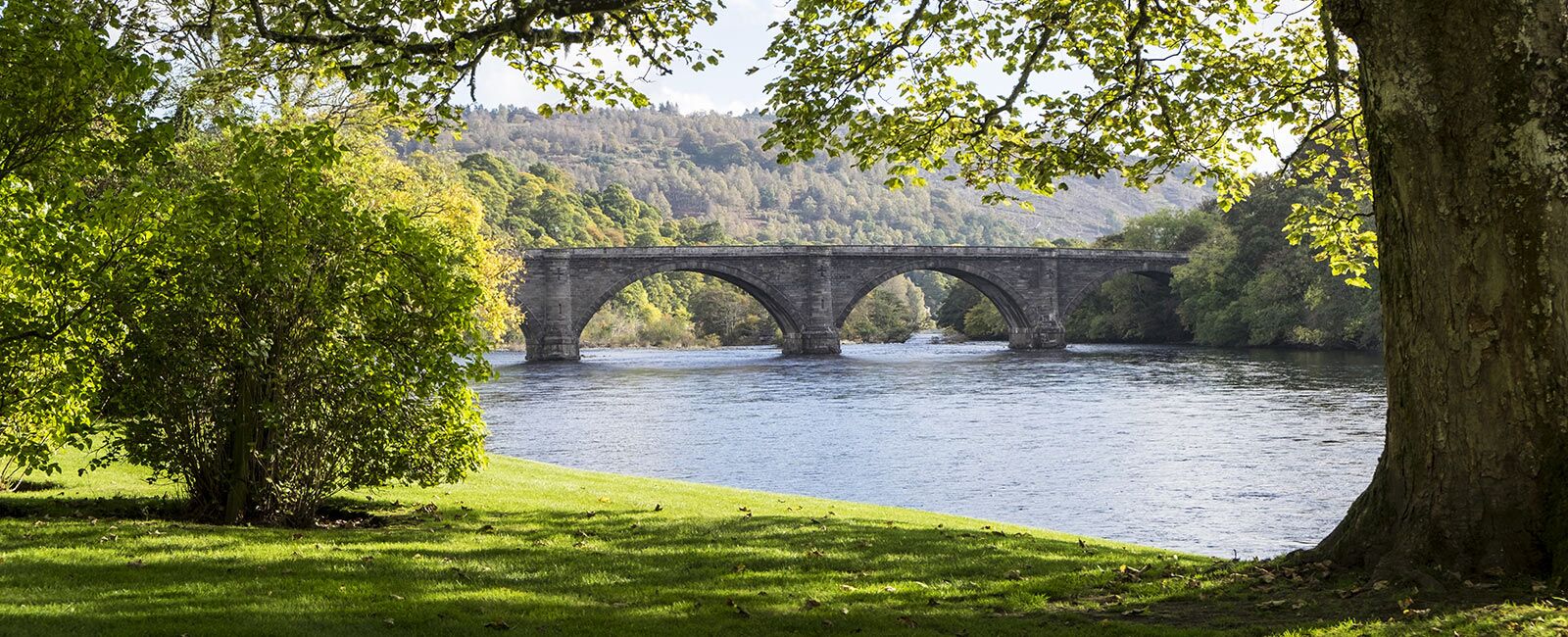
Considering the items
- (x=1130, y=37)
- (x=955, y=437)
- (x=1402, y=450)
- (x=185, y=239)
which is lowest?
(x=955, y=437)

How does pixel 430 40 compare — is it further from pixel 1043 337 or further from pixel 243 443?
pixel 1043 337

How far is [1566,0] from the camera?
6.92 m

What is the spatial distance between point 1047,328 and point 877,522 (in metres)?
73.4

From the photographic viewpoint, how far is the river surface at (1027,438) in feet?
58.1

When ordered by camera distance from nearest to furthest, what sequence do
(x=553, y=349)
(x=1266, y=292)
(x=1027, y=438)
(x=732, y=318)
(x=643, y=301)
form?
(x=1027, y=438), (x=1266, y=292), (x=553, y=349), (x=732, y=318), (x=643, y=301)

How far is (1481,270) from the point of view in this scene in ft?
22.4

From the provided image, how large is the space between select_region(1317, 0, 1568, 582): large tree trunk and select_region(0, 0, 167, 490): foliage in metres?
8.59

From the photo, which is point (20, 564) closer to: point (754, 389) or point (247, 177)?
point (247, 177)

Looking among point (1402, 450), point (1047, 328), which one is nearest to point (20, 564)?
point (1402, 450)

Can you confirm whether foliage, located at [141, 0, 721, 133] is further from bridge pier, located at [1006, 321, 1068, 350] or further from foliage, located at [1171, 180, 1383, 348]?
bridge pier, located at [1006, 321, 1068, 350]

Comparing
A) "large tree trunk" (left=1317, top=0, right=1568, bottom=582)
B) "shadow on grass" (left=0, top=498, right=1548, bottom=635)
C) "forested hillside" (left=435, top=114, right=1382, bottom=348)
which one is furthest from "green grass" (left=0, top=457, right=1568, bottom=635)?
"forested hillside" (left=435, top=114, right=1382, bottom=348)

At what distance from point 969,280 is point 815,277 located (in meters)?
13.4

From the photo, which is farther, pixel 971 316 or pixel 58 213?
pixel 971 316

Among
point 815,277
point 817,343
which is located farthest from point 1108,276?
point 817,343
